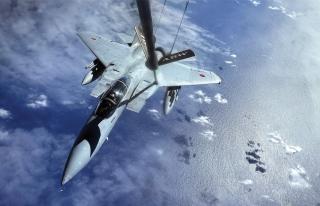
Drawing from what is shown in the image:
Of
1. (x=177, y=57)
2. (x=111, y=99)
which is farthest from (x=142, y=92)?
(x=177, y=57)

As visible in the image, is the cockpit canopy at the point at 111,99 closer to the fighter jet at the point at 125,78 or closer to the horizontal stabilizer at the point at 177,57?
the fighter jet at the point at 125,78

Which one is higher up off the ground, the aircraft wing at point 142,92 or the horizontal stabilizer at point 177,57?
the horizontal stabilizer at point 177,57

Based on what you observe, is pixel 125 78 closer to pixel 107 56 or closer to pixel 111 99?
pixel 111 99

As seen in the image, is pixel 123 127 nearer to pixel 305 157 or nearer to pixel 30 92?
pixel 30 92

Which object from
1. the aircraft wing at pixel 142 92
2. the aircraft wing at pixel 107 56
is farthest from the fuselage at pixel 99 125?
the aircraft wing at pixel 107 56

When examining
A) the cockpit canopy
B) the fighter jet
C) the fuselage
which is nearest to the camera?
the fuselage

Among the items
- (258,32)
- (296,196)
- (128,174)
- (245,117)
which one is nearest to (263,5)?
(258,32)

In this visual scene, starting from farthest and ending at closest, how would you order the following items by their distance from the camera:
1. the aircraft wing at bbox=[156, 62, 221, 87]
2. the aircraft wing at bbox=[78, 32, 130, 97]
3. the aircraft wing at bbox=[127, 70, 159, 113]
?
the aircraft wing at bbox=[156, 62, 221, 87] → the aircraft wing at bbox=[78, 32, 130, 97] → the aircraft wing at bbox=[127, 70, 159, 113]

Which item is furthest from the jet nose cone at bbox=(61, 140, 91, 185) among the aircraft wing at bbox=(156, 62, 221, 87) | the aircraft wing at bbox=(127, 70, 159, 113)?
the aircraft wing at bbox=(156, 62, 221, 87)

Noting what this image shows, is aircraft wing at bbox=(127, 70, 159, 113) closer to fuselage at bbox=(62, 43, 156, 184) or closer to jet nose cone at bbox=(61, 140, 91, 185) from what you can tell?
fuselage at bbox=(62, 43, 156, 184)
